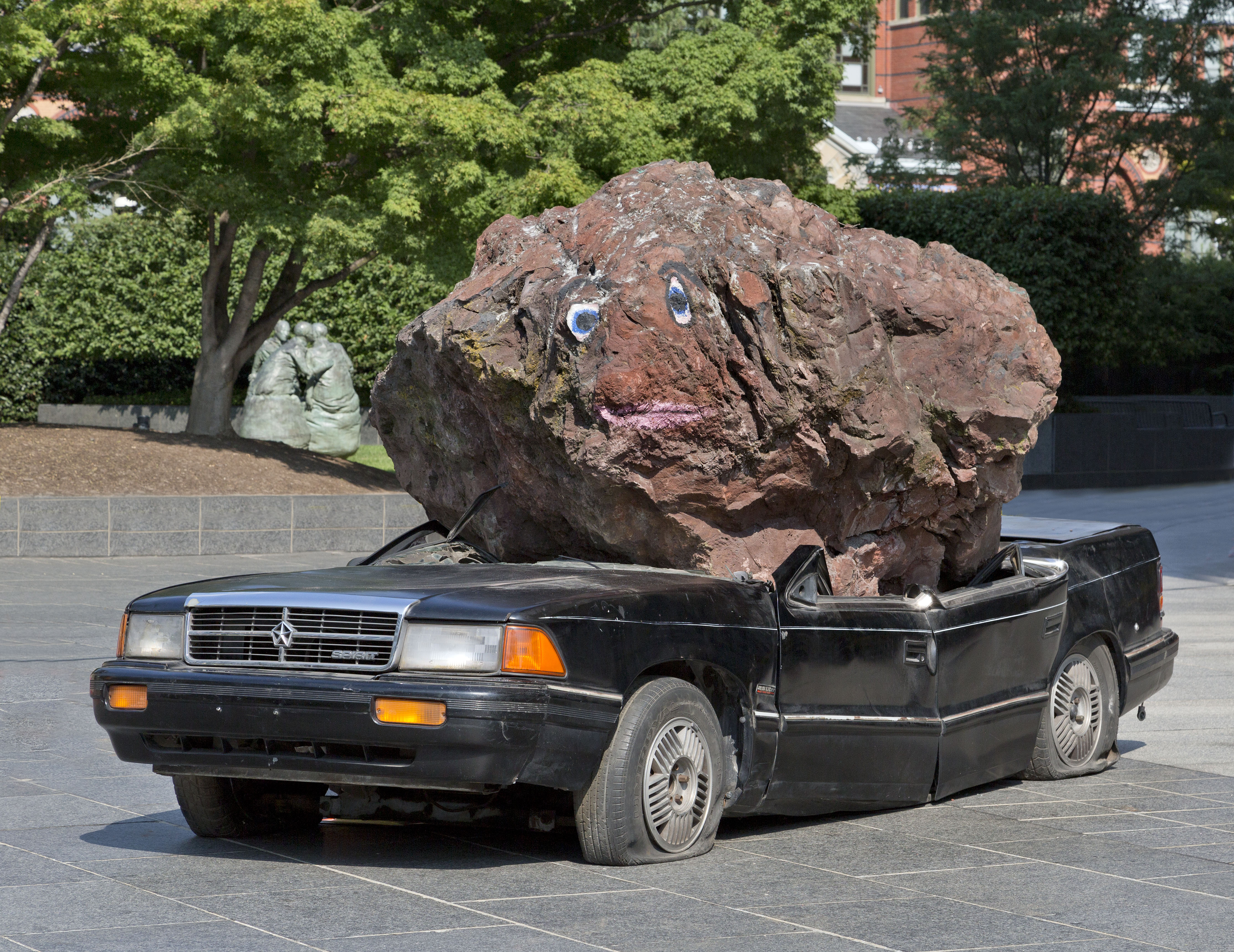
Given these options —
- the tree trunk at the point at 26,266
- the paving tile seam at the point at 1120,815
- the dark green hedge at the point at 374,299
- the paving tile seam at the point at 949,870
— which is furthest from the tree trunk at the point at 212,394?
the paving tile seam at the point at 949,870

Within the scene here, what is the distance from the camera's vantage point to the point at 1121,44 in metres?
30.0

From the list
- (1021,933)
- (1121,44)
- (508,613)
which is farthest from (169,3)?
(1121,44)

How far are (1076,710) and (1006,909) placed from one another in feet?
8.45

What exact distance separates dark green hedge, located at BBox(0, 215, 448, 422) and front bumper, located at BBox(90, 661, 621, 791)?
2257 centimetres

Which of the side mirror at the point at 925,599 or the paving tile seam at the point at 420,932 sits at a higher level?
the side mirror at the point at 925,599

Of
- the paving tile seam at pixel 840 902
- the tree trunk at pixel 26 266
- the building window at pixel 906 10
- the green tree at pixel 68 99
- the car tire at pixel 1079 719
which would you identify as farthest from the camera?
the building window at pixel 906 10

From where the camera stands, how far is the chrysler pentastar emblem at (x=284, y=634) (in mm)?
5266

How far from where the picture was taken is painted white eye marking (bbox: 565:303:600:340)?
6.24 metres

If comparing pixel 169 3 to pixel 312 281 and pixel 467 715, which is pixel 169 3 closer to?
pixel 312 281

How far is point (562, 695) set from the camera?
199 inches

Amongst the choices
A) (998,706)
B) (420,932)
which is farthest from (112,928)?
(998,706)

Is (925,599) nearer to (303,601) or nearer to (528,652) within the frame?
(528,652)

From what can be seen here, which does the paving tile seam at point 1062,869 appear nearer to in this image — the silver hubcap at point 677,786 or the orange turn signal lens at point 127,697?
the silver hubcap at point 677,786

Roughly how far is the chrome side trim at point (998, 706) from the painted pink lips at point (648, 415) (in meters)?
1.55
